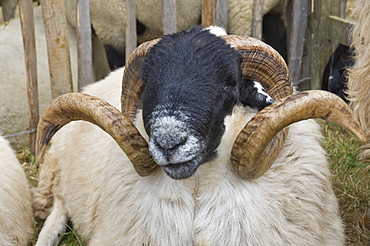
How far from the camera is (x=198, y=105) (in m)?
2.47

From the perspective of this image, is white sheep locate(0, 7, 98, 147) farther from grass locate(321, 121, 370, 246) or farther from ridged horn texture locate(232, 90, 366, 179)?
ridged horn texture locate(232, 90, 366, 179)

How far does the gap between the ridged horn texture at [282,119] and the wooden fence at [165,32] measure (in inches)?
110

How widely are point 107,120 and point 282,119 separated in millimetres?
900

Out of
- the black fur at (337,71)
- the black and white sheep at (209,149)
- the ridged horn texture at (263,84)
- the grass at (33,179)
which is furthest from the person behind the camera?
the black fur at (337,71)

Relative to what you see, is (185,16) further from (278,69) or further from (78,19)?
(278,69)

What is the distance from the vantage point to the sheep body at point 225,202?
2758 mm

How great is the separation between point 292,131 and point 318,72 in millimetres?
2956

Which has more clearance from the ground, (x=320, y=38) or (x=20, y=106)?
(x=320, y=38)

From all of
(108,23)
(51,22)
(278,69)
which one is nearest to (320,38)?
(108,23)

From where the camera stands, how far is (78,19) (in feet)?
A: 16.5

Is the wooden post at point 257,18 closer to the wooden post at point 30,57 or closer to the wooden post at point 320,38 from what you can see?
the wooden post at point 320,38

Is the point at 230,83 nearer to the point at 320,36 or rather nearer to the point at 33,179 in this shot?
the point at 33,179

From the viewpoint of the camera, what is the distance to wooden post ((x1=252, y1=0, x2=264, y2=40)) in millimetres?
5238

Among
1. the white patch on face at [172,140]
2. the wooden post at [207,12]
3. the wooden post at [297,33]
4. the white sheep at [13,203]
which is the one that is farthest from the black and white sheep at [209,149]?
the wooden post at [297,33]
